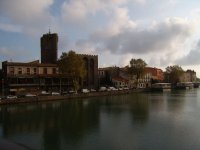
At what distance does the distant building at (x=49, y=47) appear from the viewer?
4675 inches

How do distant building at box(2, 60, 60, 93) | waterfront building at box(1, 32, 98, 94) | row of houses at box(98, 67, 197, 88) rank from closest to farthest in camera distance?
distant building at box(2, 60, 60, 93) → waterfront building at box(1, 32, 98, 94) → row of houses at box(98, 67, 197, 88)

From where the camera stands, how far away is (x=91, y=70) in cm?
12331

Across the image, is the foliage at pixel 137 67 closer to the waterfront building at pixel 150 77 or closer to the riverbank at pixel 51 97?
the waterfront building at pixel 150 77

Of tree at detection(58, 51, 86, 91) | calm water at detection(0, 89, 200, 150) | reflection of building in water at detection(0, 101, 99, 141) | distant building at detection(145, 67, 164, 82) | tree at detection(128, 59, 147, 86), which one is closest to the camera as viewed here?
calm water at detection(0, 89, 200, 150)

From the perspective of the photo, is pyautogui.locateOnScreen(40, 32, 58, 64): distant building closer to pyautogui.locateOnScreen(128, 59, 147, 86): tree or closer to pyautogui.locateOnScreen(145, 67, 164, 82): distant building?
pyautogui.locateOnScreen(128, 59, 147, 86): tree

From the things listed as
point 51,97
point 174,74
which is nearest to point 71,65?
point 51,97

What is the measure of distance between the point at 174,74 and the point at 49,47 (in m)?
92.4

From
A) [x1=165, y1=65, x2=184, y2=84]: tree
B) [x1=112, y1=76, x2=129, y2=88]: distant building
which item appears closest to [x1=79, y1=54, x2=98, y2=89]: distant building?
[x1=112, y1=76, x2=129, y2=88]: distant building

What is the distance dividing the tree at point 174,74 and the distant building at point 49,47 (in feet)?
300

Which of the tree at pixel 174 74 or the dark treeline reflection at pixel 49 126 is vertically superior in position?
the tree at pixel 174 74

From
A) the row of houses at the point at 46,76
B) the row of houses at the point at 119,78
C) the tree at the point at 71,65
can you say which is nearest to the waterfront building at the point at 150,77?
the row of houses at the point at 119,78

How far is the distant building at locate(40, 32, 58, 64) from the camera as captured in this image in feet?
390

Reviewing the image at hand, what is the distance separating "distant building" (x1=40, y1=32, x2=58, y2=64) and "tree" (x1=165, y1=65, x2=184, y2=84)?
91.3 m

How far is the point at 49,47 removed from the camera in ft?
394
